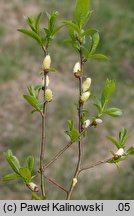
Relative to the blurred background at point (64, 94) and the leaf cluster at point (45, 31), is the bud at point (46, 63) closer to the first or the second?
the leaf cluster at point (45, 31)

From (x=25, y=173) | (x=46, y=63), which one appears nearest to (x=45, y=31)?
(x=46, y=63)

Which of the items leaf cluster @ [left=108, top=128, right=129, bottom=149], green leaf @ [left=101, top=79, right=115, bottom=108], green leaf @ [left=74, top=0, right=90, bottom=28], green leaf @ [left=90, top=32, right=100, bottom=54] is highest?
green leaf @ [left=74, top=0, right=90, bottom=28]

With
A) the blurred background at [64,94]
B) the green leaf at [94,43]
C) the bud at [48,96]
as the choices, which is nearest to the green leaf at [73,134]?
the bud at [48,96]

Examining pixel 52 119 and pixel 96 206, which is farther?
pixel 52 119

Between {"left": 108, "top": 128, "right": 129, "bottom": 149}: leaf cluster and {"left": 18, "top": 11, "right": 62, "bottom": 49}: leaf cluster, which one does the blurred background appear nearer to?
{"left": 108, "top": 128, "right": 129, "bottom": 149}: leaf cluster

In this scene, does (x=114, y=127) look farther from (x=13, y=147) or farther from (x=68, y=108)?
(x=13, y=147)

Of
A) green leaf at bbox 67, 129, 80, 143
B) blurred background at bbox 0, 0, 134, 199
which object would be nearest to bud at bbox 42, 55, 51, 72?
green leaf at bbox 67, 129, 80, 143

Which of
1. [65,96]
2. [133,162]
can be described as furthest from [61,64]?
[133,162]
